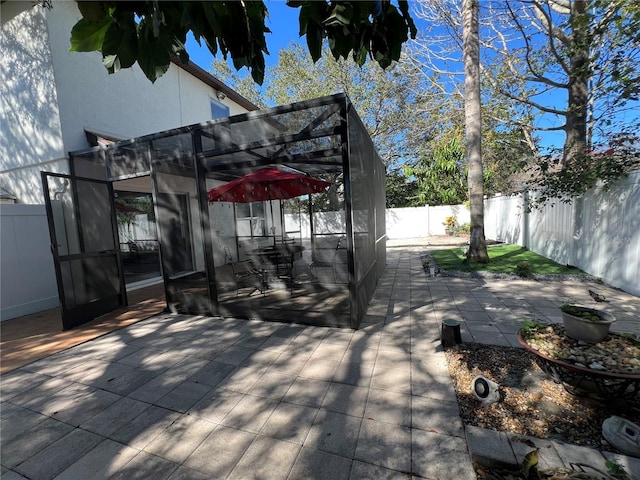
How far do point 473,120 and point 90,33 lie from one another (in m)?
7.89

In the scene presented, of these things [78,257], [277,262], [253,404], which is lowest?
[253,404]

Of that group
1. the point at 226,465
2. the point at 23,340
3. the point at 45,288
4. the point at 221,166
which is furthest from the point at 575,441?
the point at 45,288

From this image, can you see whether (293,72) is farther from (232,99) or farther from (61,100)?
(61,100)

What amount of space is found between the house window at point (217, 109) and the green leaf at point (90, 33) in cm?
951

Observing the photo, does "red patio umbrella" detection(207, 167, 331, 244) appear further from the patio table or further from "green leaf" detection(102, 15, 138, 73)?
"green leaf" detection(102, 15, 138, 73)

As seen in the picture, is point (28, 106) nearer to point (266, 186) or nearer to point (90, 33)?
point (266, 186)

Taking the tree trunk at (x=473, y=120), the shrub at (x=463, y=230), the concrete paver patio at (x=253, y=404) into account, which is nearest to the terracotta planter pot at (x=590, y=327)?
the concrete paver patio at (x=253, y=404)

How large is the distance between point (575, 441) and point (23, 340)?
6417 mm

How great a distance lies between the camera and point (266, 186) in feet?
18.3

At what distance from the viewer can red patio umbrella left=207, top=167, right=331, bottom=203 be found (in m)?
5.03

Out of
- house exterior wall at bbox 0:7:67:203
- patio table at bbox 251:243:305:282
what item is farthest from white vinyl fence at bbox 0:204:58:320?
patio table at bbox 251:243:305:282

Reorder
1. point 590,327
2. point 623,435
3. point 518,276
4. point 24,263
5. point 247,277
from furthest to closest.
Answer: point 247,277 → point 518,276 → point 24,263 → point 590,327 → point 623,435

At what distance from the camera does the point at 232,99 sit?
410 inches

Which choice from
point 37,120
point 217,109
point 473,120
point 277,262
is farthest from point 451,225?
point 37,120
